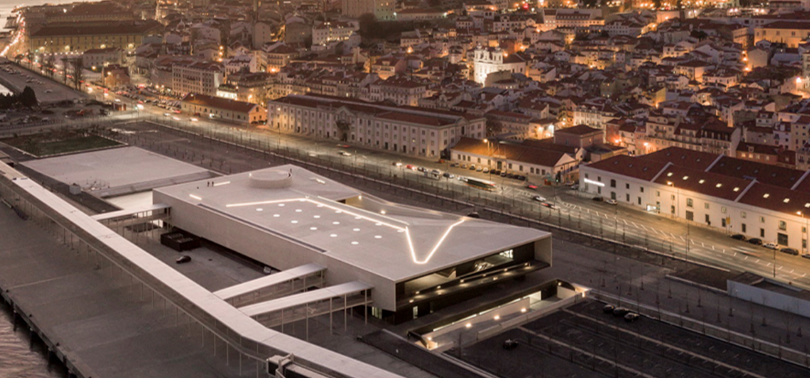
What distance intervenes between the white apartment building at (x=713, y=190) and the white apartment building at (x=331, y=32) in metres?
47.3

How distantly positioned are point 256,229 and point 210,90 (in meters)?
38.7

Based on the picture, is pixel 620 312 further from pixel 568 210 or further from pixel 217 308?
pixel 568 210

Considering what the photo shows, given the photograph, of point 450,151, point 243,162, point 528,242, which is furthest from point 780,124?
point 243,162

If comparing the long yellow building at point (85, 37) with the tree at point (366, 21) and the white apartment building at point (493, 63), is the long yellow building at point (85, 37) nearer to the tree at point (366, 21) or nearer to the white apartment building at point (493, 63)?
the tree at point (366, 21)

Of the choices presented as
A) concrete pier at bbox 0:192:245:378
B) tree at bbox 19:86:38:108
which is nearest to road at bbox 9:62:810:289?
concrete pier at bbox 0:192:245:378

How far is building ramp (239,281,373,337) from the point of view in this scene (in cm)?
2142

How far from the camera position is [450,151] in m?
43.1

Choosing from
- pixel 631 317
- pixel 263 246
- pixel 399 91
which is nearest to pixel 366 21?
pixel 399 91

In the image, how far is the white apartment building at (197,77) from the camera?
207 feet

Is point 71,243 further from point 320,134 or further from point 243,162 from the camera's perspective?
point 320,134

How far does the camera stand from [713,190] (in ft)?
104

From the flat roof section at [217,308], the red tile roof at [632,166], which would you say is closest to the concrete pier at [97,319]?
the flat roof section at [217,308]

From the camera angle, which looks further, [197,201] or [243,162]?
[243,162]

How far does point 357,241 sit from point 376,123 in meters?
21.7
